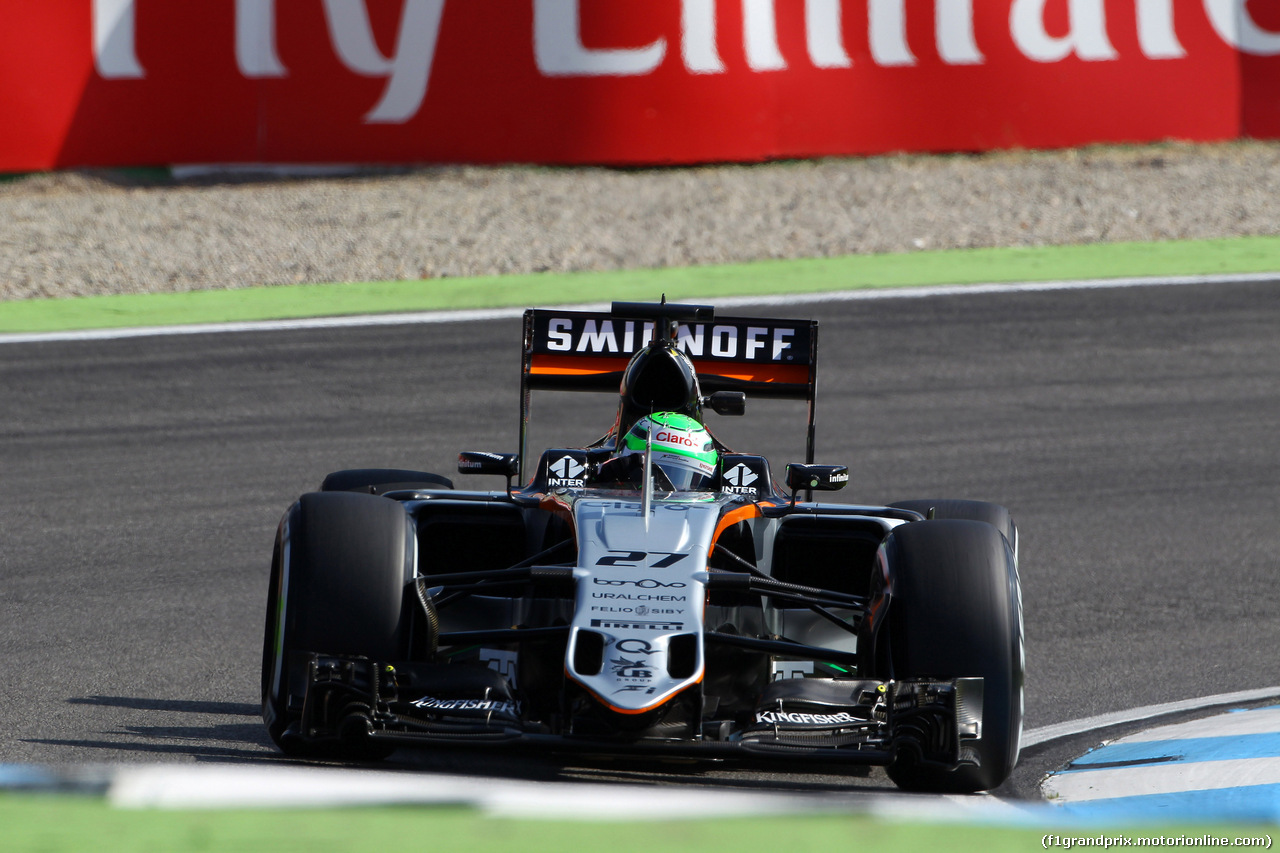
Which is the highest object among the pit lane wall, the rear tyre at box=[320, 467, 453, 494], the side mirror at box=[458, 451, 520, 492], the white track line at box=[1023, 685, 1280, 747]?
the pit lane wall

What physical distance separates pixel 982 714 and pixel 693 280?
9.36 meters

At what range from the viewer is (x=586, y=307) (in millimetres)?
13219

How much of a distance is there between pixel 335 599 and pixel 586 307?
7937 mm

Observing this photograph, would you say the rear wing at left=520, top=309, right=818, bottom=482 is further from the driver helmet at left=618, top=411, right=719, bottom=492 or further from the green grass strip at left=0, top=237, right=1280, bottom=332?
the green grass strip at left=0, top=237, right=1280, bottom=332

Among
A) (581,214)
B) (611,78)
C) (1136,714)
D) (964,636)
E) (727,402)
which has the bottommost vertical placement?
(1136,714)

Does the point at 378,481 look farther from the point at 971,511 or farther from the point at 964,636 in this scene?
the point at 964,636

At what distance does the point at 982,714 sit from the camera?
17.3 feet

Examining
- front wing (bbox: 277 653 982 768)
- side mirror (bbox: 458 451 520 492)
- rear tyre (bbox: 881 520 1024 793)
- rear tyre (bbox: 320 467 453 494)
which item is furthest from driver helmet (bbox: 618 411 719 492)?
front wing (bbox: 277 653 982 768)

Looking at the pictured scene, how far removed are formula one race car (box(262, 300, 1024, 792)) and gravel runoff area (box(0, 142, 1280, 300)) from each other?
28.2 feet

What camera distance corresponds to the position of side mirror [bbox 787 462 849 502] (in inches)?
244

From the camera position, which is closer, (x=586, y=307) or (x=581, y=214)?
(x=586, y=307)

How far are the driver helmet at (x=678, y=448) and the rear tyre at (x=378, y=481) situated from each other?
2.73 feet

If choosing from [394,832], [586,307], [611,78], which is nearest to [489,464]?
[394,832]

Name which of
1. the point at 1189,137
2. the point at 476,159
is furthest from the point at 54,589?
the point at 1189,137
